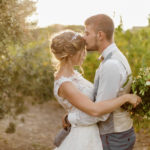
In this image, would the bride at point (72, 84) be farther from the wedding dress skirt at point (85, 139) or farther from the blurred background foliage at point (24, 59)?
the blurred background foliage at point (24, 59)

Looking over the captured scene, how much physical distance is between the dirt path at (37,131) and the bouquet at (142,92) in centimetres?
355

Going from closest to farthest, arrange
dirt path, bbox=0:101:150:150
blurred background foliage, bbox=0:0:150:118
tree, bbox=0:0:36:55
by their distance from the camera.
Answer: tree, bbox=0:0:36:55, blurred background foliage, bbox=0:0:150:118, dirt path, bbox=0:101:150:150

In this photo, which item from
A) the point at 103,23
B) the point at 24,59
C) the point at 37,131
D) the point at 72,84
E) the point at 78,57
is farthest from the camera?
the point at 37,131

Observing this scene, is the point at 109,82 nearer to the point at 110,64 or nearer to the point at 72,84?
the point at 110,64

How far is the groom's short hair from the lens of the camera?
2.80 meters

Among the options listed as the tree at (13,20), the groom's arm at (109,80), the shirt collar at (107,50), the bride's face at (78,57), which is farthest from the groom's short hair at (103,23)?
the tree at (13,20)

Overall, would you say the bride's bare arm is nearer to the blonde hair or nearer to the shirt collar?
the blonde hair

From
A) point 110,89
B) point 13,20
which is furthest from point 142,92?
point 13,20

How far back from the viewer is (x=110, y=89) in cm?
252

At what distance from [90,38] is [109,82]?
1.83 ft

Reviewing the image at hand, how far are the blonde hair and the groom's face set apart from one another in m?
0.06

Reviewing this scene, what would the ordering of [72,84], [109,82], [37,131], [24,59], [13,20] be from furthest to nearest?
1. [37,131]
2. [24,59]
3. [13,20]
4. [72,84]
5. [109,82]

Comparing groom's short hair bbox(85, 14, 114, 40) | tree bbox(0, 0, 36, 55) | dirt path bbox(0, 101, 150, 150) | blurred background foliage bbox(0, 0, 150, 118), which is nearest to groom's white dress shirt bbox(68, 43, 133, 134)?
groom's short hair bbox(85, 14, 114, 40)

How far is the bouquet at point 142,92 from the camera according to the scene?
2596mm
